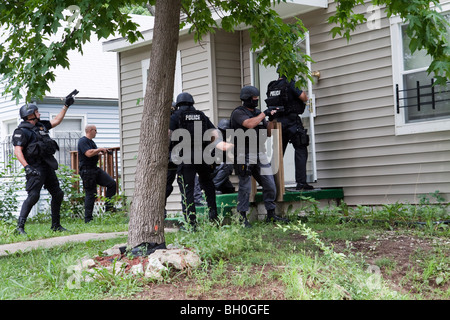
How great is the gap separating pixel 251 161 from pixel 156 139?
8.72 ft

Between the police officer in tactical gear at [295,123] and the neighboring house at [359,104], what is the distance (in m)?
0.43

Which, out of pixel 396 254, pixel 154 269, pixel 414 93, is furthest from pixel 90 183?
pixel 396 254

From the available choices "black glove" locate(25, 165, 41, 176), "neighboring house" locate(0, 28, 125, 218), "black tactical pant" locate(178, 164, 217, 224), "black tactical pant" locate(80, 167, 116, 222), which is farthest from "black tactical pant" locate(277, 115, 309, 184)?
"neighboring house" locate(0, 28, 125, 218)

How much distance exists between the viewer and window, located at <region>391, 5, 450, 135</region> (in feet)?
27.2

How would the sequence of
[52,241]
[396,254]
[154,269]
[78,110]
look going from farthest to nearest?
[78,110] → [52,241] → [396,254] → [154,269]

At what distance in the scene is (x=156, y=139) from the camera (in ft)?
17.8

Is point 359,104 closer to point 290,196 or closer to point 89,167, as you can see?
point 290,196

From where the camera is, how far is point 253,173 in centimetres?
805

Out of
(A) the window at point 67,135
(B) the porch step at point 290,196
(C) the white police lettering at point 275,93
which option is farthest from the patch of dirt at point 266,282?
(A) the window at point 67,135

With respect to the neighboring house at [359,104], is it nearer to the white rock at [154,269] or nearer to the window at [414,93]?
the window at [414,93]

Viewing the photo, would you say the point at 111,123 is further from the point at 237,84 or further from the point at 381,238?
the point at 381,238

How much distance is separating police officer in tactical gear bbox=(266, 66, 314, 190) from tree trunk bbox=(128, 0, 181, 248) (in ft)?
12.1

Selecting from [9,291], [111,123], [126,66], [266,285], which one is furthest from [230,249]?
[111,123]

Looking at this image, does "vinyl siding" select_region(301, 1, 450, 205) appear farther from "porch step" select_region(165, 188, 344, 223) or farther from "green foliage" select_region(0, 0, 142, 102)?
"green foliage" select_region(0, 0, 142, 102)
